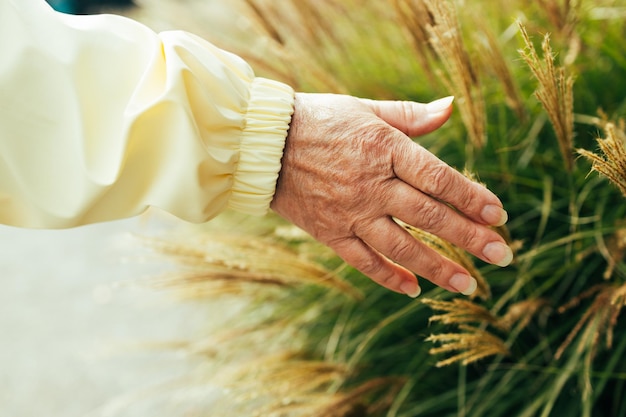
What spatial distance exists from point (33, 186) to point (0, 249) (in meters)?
2.87

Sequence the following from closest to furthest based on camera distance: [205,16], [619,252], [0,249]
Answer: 1. [619,252]
2. [205,16]
3. [0,249]

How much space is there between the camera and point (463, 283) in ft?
3.16

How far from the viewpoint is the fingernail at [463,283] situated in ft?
3.16

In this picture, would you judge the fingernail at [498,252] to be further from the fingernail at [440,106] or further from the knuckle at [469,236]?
the fingernail at [440,106]

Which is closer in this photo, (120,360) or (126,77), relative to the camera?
(126,77)

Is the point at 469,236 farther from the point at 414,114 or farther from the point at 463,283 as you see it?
the point at 414,114

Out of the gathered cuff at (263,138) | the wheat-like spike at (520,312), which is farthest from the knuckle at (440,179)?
the wheat-like spike at (520,312)

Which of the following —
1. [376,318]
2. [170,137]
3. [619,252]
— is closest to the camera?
[170,137]

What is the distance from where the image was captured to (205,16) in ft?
9.43

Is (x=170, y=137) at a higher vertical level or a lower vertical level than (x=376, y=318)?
higher

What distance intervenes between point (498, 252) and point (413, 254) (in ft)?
0.42

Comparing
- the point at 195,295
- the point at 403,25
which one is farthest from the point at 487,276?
the point at 195,295

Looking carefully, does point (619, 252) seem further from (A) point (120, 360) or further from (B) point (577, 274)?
(A) point (120, 360)

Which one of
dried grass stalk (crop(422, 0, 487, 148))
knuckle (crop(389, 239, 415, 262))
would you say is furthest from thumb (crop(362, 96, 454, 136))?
knuckle (crop(389, 239, 415, 262))
